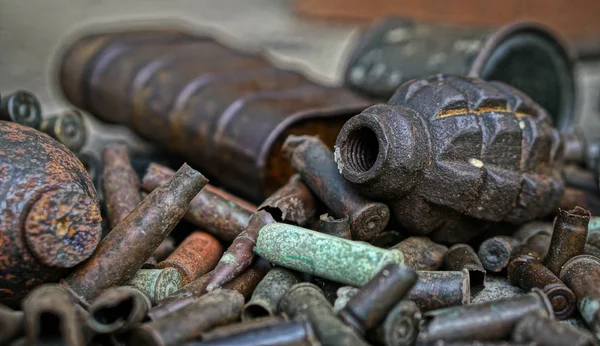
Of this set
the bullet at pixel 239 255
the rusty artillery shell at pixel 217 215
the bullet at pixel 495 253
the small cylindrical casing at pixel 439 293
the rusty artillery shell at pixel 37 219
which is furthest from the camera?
the rusty artillery shell at pixel 217 215

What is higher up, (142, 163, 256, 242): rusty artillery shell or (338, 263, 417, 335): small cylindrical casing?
(338, 263, 417, 335): small cylindrical casing

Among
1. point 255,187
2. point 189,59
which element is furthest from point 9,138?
point 189,59

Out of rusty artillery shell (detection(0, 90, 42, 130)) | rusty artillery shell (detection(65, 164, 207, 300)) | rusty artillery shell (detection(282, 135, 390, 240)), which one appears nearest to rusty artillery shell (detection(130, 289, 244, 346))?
rusty artillery shell (detection(65, 164, 207, 300))

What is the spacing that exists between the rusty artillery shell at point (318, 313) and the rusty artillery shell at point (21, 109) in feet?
5.41

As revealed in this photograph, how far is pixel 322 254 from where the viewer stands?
2.16 metres

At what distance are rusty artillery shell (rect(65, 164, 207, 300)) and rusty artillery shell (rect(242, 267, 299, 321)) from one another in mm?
422

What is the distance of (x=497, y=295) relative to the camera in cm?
241

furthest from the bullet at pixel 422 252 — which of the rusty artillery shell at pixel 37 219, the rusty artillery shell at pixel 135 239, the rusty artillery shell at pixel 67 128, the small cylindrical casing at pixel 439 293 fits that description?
the rusty artillery shell at pixel 67 128

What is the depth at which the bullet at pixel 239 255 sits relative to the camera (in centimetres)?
227

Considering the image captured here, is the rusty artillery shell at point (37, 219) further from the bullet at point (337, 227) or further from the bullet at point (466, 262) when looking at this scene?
the bullet at point (466, 262)

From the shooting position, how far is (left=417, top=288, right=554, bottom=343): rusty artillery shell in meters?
1.91

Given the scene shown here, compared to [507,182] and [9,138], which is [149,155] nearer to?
[9,138]

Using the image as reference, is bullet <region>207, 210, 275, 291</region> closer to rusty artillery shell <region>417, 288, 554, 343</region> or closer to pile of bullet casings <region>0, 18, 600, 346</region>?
pile of bullet casings <region>0, 18, 600, 346</region>

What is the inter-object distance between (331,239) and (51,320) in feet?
3.03
